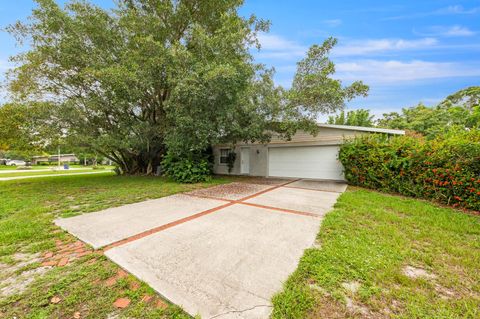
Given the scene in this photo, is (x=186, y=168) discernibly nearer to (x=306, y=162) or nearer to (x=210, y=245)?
(x=306, y=162)

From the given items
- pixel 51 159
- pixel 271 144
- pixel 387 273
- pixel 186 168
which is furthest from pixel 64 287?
pixel 51 159

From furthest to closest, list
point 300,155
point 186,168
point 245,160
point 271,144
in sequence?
point 245,160
point 271,144
point 300,155
point 186,168

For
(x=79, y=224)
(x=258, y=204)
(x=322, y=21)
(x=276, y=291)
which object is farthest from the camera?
(x=322, y=21)

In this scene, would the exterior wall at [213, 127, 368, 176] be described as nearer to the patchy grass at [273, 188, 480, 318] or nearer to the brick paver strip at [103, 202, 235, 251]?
the patchy grass at [273, 188, 480, 318]

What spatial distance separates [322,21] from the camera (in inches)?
354

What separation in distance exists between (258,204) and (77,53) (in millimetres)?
8953

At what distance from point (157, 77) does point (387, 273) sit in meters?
8.88

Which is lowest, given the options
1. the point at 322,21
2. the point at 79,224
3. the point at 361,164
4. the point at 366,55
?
the point at 79,224

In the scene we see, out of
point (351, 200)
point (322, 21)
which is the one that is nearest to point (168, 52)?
point (322, 21)

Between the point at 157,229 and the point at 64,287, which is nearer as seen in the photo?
the point at 64,287

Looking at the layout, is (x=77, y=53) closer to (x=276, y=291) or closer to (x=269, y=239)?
(x=269, y=239)

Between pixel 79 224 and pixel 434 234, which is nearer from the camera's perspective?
pixel 434 234

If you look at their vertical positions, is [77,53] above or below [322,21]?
below

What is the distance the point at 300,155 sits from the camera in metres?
10.6
